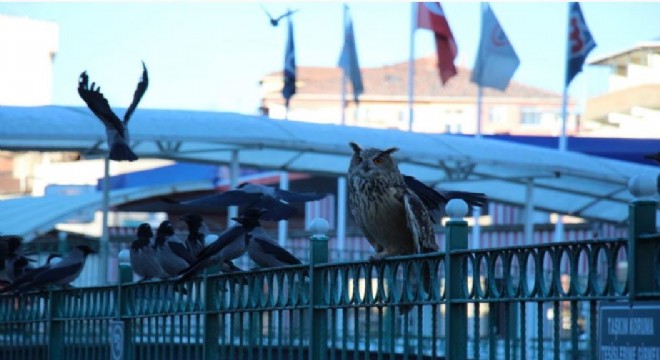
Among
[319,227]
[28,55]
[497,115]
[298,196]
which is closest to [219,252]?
[319,227]

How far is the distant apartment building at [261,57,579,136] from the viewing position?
94.2 m

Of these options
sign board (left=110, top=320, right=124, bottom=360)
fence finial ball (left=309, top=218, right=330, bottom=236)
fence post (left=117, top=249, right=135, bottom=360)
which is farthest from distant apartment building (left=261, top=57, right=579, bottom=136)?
fence finial ball (left=309, top=218, right=330, bottom=236)

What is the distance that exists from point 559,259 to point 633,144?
37682 millimetres

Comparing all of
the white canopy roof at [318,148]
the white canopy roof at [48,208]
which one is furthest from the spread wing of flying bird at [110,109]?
the white canopy roof at [48,208]

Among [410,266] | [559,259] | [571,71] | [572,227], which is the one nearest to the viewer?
[559,259]

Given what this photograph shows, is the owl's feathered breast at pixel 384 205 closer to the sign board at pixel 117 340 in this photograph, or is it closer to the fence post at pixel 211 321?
the fence post at pixel 211 321

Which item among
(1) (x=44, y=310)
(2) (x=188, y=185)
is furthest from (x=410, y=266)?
(2) (x=188, y=185)

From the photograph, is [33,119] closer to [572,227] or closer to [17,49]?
[572,227]

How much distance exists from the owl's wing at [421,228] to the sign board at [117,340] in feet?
9.61

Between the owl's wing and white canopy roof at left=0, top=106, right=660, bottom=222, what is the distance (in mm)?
13234

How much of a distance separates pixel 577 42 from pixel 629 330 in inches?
1060

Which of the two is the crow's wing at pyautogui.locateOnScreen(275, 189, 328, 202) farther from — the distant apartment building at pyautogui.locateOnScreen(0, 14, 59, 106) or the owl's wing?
the distant apartment building at pyautogui.locateOnScreen(0, 14, 59, 106)

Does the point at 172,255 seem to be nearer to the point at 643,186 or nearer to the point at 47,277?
the point at 47,277

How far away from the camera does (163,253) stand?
1127 cm
